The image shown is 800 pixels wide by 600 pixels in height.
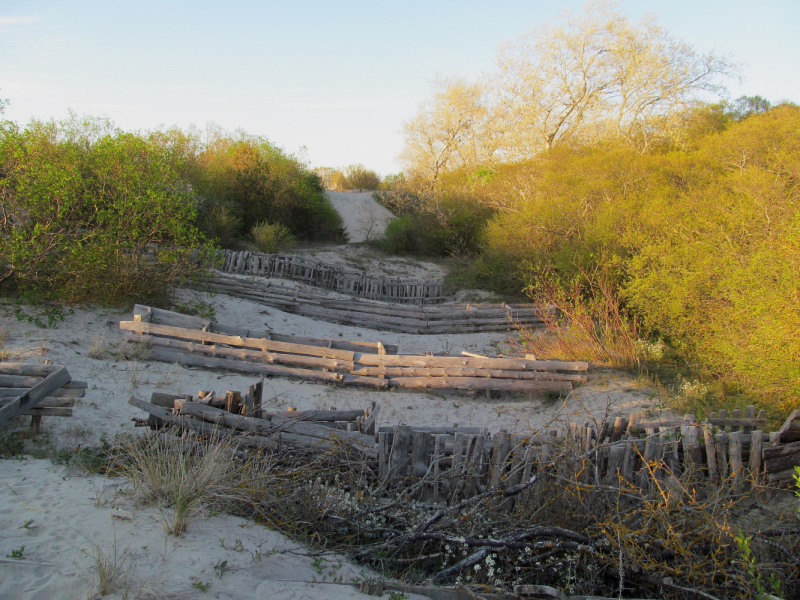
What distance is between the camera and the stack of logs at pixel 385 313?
14188mm

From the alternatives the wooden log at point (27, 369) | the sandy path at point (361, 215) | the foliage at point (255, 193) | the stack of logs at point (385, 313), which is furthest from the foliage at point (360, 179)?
the wooden log at point (27, 369)

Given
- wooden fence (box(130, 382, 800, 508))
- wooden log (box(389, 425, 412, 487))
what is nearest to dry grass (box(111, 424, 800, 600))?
wooden fence (box(130, 382, 800, 508))

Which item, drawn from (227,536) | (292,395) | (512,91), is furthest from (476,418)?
(512,91)

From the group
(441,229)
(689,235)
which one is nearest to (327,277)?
(441,229)

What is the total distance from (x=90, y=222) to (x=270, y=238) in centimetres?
1070

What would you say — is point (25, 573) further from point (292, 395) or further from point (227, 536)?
point (292, 395)

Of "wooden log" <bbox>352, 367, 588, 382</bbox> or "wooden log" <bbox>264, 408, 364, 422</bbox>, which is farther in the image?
"wooden log" <bbox>352, 367, 588, 382</bbox>

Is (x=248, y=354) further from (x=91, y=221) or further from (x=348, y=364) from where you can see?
(x=91, y=221)

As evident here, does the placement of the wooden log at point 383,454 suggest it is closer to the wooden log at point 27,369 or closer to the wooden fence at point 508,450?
the wooden fence at point 508,450

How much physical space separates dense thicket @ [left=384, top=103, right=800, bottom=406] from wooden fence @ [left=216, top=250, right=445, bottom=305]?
9.48ft

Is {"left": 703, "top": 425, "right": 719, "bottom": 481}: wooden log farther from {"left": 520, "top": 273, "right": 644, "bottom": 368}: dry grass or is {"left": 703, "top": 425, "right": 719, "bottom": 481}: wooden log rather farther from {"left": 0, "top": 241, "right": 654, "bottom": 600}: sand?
{"left": 520, "top": 273, "right": 644, "bottom": 368}: dry grass

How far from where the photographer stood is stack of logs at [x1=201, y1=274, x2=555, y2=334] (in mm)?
14188

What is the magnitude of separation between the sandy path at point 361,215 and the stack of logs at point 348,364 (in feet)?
64.4

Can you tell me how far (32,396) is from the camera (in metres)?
5.16
